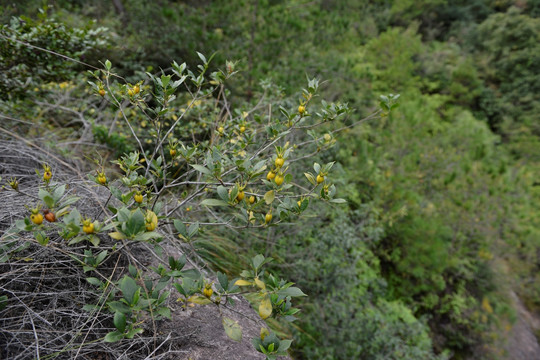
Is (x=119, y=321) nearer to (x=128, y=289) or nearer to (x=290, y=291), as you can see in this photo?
(x=128, y=289)

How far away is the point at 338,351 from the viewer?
2.28m

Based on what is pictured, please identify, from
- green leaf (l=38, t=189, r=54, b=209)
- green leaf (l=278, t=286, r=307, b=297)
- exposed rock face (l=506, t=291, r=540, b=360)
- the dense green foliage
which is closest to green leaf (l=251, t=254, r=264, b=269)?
green leaf (l=278, t=286, r=307, b=297)

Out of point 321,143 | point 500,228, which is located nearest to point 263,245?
point 321,143

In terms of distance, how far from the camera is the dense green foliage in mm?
2170

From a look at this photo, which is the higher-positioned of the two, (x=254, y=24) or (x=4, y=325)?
(x=254, y=24)

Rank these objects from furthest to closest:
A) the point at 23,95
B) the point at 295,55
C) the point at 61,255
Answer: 1. the point at 295,55
2. the point at 23,95
3. the point at 61,255

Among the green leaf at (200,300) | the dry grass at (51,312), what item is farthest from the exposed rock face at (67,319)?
the green leaf at (200,300)

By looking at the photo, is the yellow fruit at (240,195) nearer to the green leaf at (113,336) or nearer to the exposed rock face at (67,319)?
the exposed rock face at (67,319)

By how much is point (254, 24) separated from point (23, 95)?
95.8 inches

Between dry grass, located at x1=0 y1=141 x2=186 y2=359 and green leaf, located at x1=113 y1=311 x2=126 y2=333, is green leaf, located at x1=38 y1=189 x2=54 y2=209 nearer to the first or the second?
dry grass, located at x1=0 y1=141 x2=186 y2=359

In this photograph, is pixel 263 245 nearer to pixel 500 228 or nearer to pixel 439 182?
pixel 439 182

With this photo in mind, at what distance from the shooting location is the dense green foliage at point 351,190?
7.12 ft

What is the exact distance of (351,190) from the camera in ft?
10.3

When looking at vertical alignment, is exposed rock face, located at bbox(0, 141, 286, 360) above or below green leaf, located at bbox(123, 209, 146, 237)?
below
